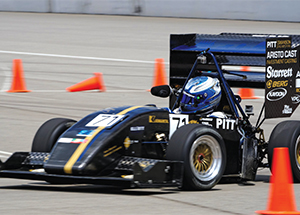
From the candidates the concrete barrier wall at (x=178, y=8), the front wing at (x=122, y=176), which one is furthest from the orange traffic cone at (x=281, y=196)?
the concrete barrier wall at (x=178, y=8)

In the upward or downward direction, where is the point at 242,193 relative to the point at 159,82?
downward

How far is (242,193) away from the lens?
25.1 feet

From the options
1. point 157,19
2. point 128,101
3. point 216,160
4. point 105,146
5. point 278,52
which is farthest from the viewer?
point 157,19

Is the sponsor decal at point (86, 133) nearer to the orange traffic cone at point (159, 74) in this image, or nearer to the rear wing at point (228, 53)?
the rear wing at point (228, 53)

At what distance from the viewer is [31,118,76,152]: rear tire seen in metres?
8.27

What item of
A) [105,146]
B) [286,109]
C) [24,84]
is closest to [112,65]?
[24,84]

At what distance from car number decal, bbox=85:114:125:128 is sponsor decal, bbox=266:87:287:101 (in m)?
2.09

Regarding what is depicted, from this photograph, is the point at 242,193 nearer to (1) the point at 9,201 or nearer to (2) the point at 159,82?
(1) the point at 9,201

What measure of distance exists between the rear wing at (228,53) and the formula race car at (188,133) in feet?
0.05

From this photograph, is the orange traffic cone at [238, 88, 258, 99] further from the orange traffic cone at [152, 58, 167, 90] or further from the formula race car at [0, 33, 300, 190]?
the formula race car at [0, 33, 300, 190]

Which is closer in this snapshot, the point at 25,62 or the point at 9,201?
the point at 9,201

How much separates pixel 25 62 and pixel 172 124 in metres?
13.8

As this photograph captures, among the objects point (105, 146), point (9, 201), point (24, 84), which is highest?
point (24, 84)

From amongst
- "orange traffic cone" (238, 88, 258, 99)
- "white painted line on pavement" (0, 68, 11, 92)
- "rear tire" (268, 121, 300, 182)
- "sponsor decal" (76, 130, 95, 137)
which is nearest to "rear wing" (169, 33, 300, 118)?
Result: "rear tire" (268, 121, 300, 182)
